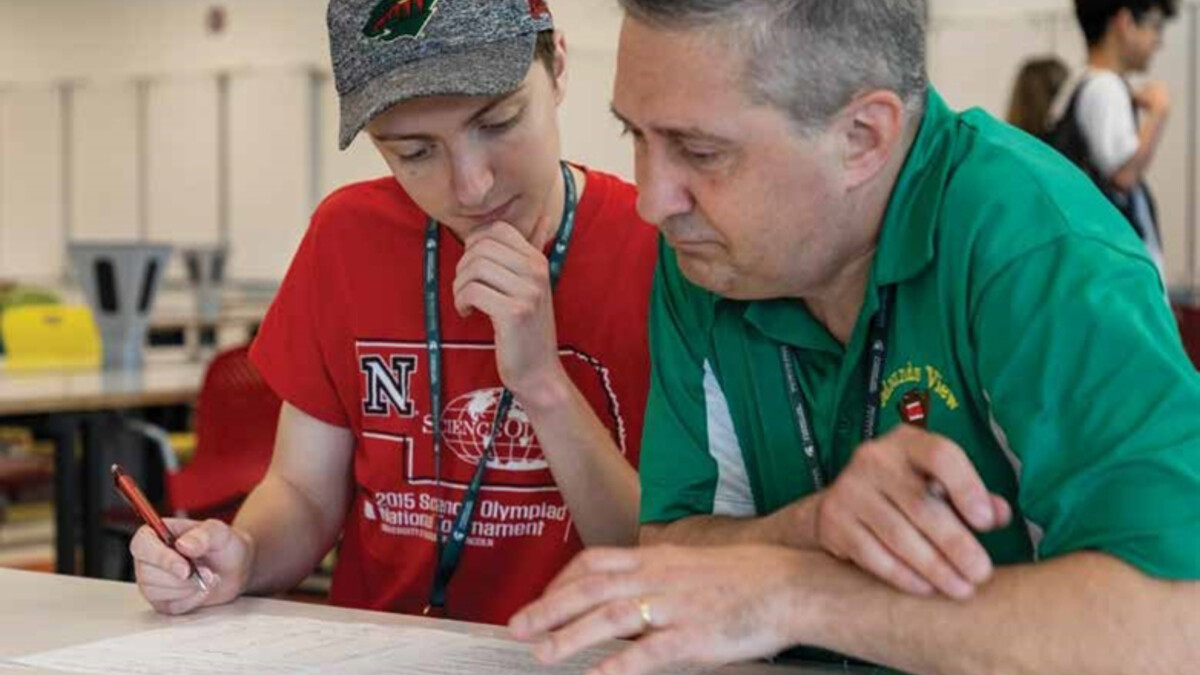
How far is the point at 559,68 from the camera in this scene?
190 cm

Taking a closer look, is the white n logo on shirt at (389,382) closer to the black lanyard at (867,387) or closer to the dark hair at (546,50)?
the dark hair at (546,50)

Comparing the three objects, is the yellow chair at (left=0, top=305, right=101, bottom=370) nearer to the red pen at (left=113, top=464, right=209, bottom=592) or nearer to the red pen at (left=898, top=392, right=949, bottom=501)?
the red pen at (left=113, top=464, right=209, bottom=592)

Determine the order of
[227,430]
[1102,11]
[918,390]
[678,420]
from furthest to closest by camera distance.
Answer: [1102,11]
[227,430]
[678,420]
[918,390]

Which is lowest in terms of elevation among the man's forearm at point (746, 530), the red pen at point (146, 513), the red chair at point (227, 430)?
the red chair at point (227, 430)

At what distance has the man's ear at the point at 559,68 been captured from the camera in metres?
1.88

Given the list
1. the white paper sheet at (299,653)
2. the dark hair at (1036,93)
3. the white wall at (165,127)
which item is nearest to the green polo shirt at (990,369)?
the white paper sheet at (299,653)

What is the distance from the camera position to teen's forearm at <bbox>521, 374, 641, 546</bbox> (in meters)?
1.79

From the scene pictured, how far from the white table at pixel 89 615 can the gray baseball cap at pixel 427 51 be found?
498 mm

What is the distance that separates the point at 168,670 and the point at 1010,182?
0.81 m

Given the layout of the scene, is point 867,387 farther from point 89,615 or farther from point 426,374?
point 89,615

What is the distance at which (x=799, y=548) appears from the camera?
4.32 ft

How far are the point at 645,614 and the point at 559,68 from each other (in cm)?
86

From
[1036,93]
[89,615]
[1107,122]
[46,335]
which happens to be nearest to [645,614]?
[89,615]

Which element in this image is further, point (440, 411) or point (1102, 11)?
point (1102, 11)
